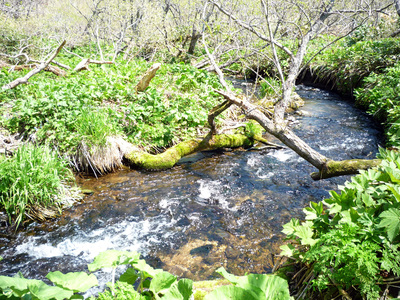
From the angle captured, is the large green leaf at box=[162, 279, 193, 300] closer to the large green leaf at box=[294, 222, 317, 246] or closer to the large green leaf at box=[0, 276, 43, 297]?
the large green leaf at box=[0, 276, 43, 297]

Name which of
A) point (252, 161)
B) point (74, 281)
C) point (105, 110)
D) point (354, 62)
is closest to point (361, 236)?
point (74, 281)

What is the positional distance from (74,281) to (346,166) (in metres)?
3.86

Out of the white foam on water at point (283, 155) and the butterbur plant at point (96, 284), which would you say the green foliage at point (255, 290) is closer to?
the butterbur plant at point (96, 284)

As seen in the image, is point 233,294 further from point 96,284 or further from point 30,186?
point 30,186

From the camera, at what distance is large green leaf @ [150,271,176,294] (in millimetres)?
1452

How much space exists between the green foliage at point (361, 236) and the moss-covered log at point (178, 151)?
3846 millimetres

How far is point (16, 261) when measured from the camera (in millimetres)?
3248

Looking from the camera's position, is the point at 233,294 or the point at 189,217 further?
the point at 189,217

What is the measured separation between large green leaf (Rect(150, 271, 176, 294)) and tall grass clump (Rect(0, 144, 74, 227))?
317 cm

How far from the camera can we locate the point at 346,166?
3975 mm

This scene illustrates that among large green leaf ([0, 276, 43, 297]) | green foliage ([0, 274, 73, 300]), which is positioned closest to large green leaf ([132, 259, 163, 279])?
green foliage ([0, 274, 73, 300])

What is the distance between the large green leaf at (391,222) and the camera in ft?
5.08

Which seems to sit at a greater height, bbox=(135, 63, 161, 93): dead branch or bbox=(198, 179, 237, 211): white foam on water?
bbox=(135, 63, 161, 93): dead branch

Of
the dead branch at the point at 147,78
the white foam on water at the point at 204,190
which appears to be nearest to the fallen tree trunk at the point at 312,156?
the white foam on water at the point at 204,190
